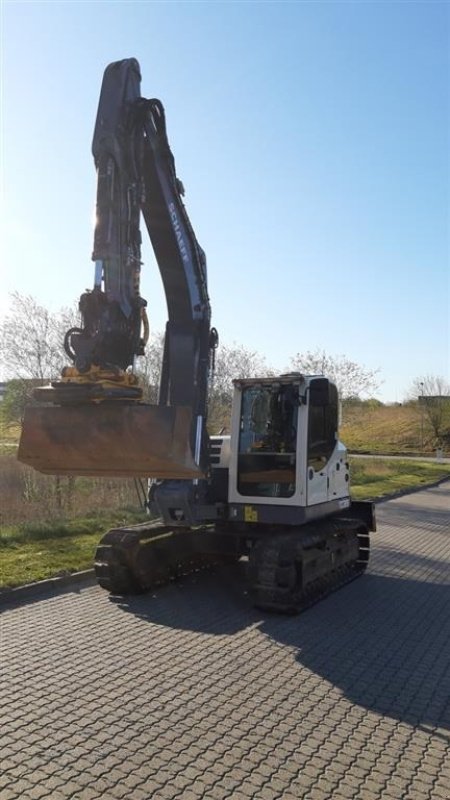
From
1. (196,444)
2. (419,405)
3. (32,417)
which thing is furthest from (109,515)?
(419,405)

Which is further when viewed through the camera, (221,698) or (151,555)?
(151,555)

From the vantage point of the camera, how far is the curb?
25.1ft

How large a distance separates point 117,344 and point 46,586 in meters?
3.80

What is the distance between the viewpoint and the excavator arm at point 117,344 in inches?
224

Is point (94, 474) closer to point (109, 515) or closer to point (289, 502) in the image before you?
point (289, 502)

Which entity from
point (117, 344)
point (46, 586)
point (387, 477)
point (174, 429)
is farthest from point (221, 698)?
point (387, 477)

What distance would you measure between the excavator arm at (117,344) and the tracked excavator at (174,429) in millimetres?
12

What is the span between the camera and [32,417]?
594 cm

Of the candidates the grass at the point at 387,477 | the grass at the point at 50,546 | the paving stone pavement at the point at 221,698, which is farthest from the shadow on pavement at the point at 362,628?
the grass at the point at 387,477

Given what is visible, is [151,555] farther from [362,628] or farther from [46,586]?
[362,628]

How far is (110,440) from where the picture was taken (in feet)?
18.8

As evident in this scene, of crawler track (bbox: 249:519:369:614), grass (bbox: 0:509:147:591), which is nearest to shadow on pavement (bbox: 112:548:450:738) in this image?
crawler track (bbox: 249:519:369:614)

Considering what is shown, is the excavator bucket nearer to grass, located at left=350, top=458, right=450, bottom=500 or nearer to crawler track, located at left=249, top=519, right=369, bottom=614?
crawler track, located at left=249, top=519, right=369, bottom=614

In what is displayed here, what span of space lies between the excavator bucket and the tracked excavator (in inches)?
0.4
